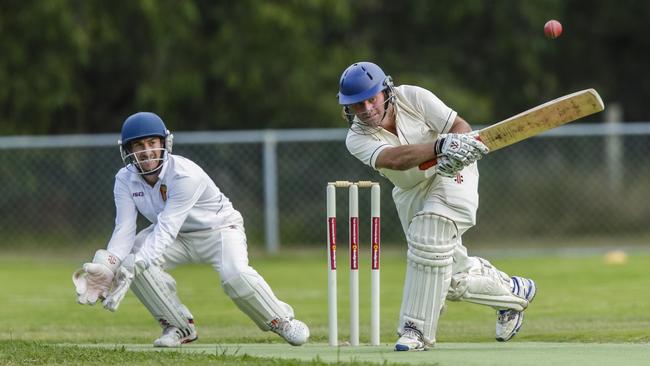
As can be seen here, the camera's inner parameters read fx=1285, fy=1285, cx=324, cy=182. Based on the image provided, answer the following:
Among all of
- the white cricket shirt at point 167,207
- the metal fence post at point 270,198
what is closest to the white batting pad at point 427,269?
the white cricket shirt at point 167,207

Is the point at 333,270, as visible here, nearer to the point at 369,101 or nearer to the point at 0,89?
the point at 369,101

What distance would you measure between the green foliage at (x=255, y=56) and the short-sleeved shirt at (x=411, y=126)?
32.9 feet

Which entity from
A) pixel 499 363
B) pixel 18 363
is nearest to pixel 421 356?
pixel 499 363

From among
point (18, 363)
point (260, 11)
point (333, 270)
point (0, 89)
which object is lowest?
point (18, 363)

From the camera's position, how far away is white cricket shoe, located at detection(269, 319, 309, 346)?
6371 mm

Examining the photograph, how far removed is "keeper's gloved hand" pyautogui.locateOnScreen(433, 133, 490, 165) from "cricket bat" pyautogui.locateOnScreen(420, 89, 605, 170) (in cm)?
9

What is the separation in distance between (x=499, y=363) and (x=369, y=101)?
4.63 ft

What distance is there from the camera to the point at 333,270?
6.26 metres

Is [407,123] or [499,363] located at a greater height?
[407,123]

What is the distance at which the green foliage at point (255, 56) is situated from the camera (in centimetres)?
1595

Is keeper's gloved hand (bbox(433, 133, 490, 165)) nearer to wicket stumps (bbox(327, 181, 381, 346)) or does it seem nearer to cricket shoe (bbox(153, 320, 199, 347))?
wicket stumps (bbox(327, 181, 381, 346))

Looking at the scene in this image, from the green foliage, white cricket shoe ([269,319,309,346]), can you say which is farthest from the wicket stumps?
the green foliage

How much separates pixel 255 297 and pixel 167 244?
0.51m

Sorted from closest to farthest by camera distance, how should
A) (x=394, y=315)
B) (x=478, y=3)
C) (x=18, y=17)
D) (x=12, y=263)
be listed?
(x=394, y=315) → (x=12, y=263) → (x=18, y=17) → (x=478, y=3)
